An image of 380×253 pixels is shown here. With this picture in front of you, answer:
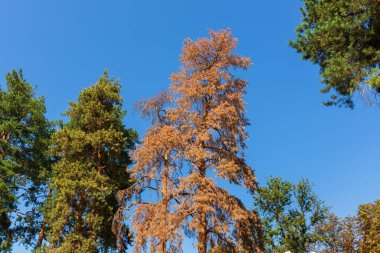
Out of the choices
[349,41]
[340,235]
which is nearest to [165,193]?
[349,41]

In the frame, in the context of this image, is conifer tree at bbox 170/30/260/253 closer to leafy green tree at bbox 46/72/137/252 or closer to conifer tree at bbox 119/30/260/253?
conifer tree at bbox 119/30/260/253

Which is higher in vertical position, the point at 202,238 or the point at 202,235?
the point at 202,235

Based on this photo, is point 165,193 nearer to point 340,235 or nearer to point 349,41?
point 349,41

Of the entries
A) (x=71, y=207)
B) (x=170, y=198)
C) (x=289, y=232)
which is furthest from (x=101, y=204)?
(x=289, y=232)

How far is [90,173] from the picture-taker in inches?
707

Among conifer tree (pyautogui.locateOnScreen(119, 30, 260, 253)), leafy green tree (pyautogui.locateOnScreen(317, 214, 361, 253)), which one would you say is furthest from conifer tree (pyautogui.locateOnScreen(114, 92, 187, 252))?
leafy green tree (pyautogui.locateOnScreen(317, 214, 361, 253))

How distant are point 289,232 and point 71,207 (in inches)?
879

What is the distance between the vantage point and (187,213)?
13516 millimetres

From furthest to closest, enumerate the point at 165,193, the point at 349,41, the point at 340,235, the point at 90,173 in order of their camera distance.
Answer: the point at 340,235 → the point at 90,173 → the point at 165,193 → the point at 349,41

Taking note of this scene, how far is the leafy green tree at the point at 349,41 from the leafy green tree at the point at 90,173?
11800mm

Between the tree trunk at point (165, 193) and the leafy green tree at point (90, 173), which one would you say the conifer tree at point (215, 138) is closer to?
the tree trunk at point (165, 193)

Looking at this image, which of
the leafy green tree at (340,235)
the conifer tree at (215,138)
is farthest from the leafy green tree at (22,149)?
the leafy green tree at (340,235)

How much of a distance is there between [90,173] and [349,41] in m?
13.5

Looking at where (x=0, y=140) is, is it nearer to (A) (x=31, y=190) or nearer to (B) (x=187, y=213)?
(A) (x=31, y=190)
